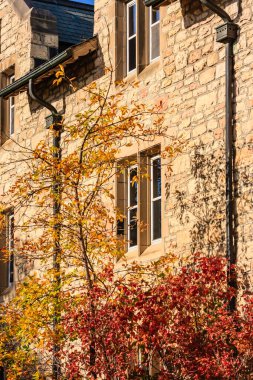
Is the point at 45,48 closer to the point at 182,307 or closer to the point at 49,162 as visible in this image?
the point at 49,162

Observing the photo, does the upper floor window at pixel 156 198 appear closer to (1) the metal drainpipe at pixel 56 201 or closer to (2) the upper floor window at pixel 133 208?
(2) the upper floor window at pixel 133 208

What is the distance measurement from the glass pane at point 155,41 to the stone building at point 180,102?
2 centimetres

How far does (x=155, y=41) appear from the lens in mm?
21000

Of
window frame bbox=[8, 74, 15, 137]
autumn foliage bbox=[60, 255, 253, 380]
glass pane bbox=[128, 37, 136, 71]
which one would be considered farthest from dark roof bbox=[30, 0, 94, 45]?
autumn foliage bbox=[60, 255, 253, 380]

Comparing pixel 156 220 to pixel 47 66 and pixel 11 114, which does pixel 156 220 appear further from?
pixel 11 114

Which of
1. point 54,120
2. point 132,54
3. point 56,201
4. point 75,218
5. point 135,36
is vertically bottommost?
point 75,218

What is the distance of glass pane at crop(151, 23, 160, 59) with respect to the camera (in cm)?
2089

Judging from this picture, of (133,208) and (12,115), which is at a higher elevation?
(12,115)

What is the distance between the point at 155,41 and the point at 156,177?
2.41 m

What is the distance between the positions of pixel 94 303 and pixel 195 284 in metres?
1.49

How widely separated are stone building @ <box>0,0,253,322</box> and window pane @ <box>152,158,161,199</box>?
17mm

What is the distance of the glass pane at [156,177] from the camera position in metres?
20.3

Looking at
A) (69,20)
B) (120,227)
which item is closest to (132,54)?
(120,227)

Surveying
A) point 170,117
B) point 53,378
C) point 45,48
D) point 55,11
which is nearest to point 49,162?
point 170,117
